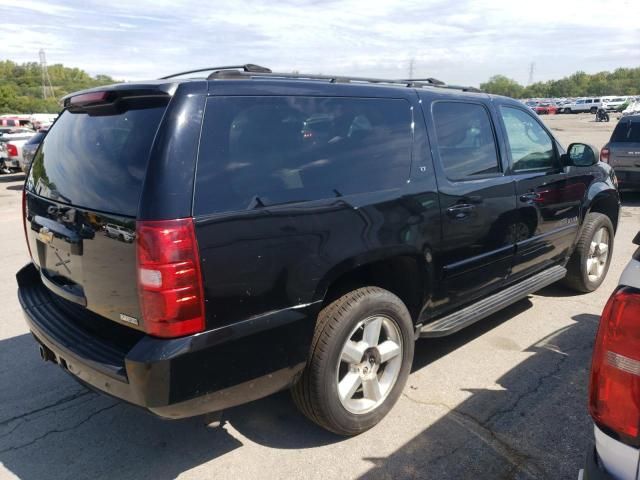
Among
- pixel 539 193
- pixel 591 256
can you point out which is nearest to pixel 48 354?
pixel 539 193

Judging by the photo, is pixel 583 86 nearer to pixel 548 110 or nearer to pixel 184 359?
pixel 548 110

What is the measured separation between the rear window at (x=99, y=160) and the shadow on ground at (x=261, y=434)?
1383mm

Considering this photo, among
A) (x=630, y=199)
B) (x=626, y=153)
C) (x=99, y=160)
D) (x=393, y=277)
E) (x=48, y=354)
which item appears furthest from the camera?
(x=630, y=199)

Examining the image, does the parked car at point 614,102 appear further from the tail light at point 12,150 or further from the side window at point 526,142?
the side window at point 526,142

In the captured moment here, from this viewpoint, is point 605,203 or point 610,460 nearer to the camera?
point 610,460

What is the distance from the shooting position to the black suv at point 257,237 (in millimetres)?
2277

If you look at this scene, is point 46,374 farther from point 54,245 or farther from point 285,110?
point 285,110

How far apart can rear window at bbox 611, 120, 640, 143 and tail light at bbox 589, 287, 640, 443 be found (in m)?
10.2

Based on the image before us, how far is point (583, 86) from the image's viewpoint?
12681 centimetres

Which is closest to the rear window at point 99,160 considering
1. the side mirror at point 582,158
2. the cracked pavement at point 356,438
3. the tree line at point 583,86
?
the cracked pavement at point 356,438

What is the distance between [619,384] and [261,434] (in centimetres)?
207

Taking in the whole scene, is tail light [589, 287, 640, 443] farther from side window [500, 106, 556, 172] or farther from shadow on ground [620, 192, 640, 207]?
shadow on ground [620, 192, 640, 207]

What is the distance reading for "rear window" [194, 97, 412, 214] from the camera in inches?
93.2

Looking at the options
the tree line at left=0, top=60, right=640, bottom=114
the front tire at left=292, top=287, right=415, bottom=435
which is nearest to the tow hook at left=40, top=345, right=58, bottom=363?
the front tire at left=292, top=287, right=415, bottom=435
